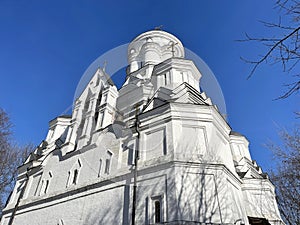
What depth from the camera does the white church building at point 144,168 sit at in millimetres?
10539

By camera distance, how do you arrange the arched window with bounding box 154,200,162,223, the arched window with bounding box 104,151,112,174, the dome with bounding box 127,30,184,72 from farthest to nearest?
the dome with bounding box 127,30,184,72 < the arched window with bounding box 104,151,112,174 < the arched window with bounding box 154,200,162,223

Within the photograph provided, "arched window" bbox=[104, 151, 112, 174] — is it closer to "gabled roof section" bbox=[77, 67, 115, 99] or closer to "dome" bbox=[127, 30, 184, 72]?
"gabled roof section" bbox=[77, 67, 115, 99]

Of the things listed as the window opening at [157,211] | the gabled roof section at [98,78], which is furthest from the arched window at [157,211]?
the gabled roof section at [98,78]

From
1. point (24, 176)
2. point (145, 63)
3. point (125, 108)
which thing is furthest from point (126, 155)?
point (145, 63)

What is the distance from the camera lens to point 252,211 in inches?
551

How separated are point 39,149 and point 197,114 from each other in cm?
1588

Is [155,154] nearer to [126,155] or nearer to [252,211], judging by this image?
[126,155]

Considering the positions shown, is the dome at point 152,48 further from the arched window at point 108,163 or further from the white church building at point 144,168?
the arched window at point 108,163

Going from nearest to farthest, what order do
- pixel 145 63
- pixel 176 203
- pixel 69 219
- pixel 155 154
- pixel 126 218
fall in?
pixel 176 203, pixel 126 218, pixel 155 154, pixel 69 219, pixel 145 63

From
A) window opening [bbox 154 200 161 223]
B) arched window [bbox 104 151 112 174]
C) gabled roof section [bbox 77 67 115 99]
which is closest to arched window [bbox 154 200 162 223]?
A: window opening [bbox 154 200 161 223]

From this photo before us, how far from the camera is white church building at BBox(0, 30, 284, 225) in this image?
34.6 feet

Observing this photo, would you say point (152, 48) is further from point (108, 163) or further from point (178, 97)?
point (108, 163)

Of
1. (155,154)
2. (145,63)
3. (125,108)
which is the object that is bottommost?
(155,154)

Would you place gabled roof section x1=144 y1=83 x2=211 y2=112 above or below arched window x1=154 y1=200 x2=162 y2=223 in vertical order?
above
